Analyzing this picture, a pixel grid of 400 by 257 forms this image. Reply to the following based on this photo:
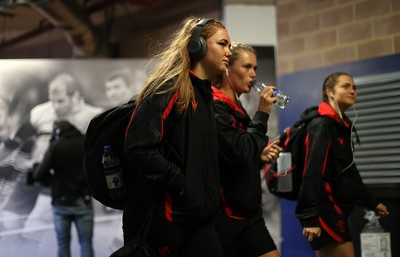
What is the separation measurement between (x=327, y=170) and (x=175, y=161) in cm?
136

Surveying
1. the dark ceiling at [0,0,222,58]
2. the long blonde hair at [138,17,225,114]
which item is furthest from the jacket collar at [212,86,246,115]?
the dark ceiling at [0,0,222,58]

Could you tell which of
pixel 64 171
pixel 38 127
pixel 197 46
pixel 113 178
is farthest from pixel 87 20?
pixel 113 178

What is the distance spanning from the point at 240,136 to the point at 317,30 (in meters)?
2.59

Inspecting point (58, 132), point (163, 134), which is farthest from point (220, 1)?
point (163, 134)

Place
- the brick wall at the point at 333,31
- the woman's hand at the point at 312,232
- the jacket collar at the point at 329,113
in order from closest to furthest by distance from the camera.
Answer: the woman's hand at the point at 312,232
the jacket collar at the point at 329,113
the brick wall at the point at 333,31

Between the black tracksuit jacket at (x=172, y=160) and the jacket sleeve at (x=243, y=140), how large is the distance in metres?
0.30

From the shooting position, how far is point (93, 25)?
600cm

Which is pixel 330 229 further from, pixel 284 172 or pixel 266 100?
pixel 266 100

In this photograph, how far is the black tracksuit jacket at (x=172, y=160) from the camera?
2104 millimetres

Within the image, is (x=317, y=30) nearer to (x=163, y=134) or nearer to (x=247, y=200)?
(x=247, y=200)

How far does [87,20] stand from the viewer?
584 centimetres

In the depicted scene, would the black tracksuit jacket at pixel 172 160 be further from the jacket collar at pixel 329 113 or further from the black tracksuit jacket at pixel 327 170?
the jacket collar at pixel 329 113

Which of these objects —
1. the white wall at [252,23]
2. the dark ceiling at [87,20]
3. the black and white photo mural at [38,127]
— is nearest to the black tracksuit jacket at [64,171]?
the black and white photo mural at [38,127]

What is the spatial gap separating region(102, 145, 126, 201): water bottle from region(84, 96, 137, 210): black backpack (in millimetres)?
38
